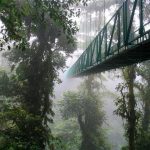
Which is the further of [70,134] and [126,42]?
[70,134]

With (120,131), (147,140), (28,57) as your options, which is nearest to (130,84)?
(147,140)

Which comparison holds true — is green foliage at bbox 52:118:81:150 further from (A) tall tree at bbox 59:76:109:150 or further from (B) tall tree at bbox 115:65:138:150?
(B) tall tree at bbox 115:65:138:150

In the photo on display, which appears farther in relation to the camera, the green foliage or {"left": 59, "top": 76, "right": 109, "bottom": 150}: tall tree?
the green foliage

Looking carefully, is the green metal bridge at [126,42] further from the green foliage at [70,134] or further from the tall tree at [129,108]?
the green foliage at [70,134]

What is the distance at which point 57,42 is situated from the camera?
48.9ft

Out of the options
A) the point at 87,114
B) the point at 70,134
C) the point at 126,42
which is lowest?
the point at 70,134

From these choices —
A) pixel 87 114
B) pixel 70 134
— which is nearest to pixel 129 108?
pixel 87 114

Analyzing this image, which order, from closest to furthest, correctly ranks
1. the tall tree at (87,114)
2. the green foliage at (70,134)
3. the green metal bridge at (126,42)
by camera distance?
the green metal bridge at (126,42)
the tall tree at (87,114)
the green foliage at (70,134)

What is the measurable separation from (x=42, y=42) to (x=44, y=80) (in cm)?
184

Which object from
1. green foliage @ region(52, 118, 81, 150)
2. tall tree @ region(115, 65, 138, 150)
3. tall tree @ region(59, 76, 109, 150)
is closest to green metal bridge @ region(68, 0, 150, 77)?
tall tree @ region(115, 65, 138, 150)

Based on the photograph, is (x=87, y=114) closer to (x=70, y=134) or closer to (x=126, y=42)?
(x=70, y=134)

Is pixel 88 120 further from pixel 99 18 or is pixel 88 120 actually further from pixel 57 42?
pixel 99 18

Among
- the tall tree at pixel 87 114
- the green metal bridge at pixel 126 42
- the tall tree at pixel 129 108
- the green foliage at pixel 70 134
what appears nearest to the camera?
the green metal bridge at pixel 126 42

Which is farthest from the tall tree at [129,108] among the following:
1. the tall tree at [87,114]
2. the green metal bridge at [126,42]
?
the tall tree at [87,114]
